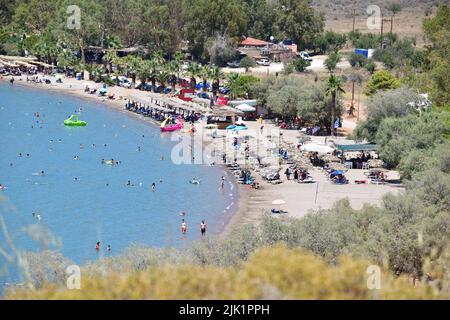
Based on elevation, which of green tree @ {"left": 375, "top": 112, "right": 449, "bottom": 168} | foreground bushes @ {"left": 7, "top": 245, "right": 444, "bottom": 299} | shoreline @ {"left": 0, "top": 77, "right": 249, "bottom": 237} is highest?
foreground bushes @ {"left": 7, "top": 245, "right": 444, "bottom": 299}

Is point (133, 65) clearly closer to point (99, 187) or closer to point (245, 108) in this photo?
point (245, 108)

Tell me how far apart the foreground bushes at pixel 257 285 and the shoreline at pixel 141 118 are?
26.7 metres

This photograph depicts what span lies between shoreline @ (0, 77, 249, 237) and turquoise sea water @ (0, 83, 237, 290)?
34 centimetres

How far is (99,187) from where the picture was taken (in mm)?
51500

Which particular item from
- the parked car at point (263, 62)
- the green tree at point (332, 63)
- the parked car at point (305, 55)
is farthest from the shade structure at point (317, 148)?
the parked car at point (305, 55)

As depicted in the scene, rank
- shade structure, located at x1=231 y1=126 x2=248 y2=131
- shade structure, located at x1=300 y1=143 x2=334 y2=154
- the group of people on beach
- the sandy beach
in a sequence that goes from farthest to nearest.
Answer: the group of people on beach → shade structure, located at x1=231 y1=126 x2=248 y2=131 → shade structure, located at x1=300 y1=143 x2=334 y2=154 → the sandy beach

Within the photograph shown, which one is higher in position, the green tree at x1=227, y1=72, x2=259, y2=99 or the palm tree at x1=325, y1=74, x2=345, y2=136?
the palm tree at x1=325, y1=74, x2=345, y2=136

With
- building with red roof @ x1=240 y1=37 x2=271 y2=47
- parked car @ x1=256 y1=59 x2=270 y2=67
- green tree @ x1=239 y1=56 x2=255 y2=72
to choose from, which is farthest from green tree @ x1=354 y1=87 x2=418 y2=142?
building with red roof @ x1=240 y1=37 x2=271 y2=47

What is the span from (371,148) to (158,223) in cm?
1748

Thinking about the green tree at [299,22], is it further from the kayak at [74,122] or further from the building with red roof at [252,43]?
the kayak at [74,122]

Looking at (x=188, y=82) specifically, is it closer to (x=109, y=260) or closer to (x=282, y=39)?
(x=282, y=39)

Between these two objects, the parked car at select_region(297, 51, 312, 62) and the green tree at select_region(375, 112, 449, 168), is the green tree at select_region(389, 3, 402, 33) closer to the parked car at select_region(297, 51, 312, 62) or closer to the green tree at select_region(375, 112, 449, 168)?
the parked car at select_region(297, 51, 312, 62)

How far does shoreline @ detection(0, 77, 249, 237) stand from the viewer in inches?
1696

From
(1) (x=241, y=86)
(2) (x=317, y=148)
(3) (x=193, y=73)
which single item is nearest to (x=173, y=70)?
(3) (x=193, y=73)
